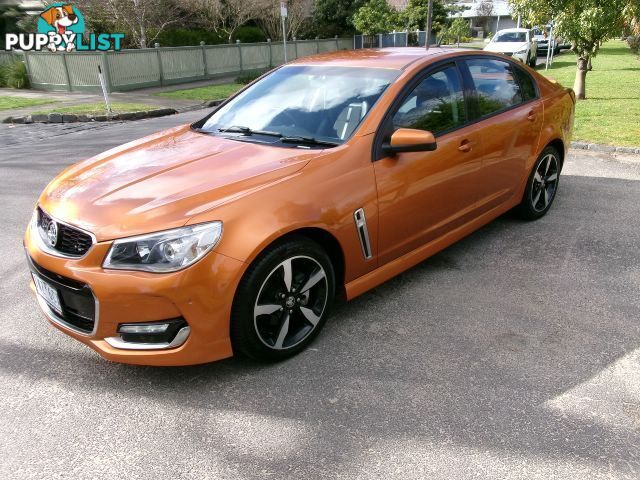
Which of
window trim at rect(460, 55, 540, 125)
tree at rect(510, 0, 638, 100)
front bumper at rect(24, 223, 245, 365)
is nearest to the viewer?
front bumper at rect(24, 223, 245, 365)

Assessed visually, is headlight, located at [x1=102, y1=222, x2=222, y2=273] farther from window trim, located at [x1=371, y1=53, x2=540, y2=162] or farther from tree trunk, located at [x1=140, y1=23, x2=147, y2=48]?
tree trunk, located at [x1=140, y1=23, x2=147, y2=48]

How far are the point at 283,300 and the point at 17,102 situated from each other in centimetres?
1502

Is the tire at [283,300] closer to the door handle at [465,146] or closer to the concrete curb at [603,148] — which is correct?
the door handle at [465,146]

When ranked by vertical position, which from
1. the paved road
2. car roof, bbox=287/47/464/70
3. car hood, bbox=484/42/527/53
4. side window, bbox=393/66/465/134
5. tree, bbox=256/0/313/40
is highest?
tree, bbox=256/0/313/40

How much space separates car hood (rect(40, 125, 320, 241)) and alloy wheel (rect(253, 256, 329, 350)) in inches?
19.4

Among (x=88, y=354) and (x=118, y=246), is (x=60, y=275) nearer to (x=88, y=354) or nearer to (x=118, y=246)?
(x=118, y=246)

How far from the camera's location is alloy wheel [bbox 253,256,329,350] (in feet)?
9.58

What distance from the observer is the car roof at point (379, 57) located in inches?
152

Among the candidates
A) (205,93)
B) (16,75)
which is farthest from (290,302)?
(16,75)

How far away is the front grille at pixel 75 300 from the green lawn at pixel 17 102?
13.6 m

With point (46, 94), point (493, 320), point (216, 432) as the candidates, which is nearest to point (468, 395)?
point (493, 320)

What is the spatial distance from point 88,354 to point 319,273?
1.44 metres

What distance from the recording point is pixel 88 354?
3.21 m

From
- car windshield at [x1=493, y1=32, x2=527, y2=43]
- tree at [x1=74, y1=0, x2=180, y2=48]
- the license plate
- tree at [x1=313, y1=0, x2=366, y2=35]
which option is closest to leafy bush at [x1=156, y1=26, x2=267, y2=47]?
tree at [x1=74, y1=0, x2=180, y2=48]
